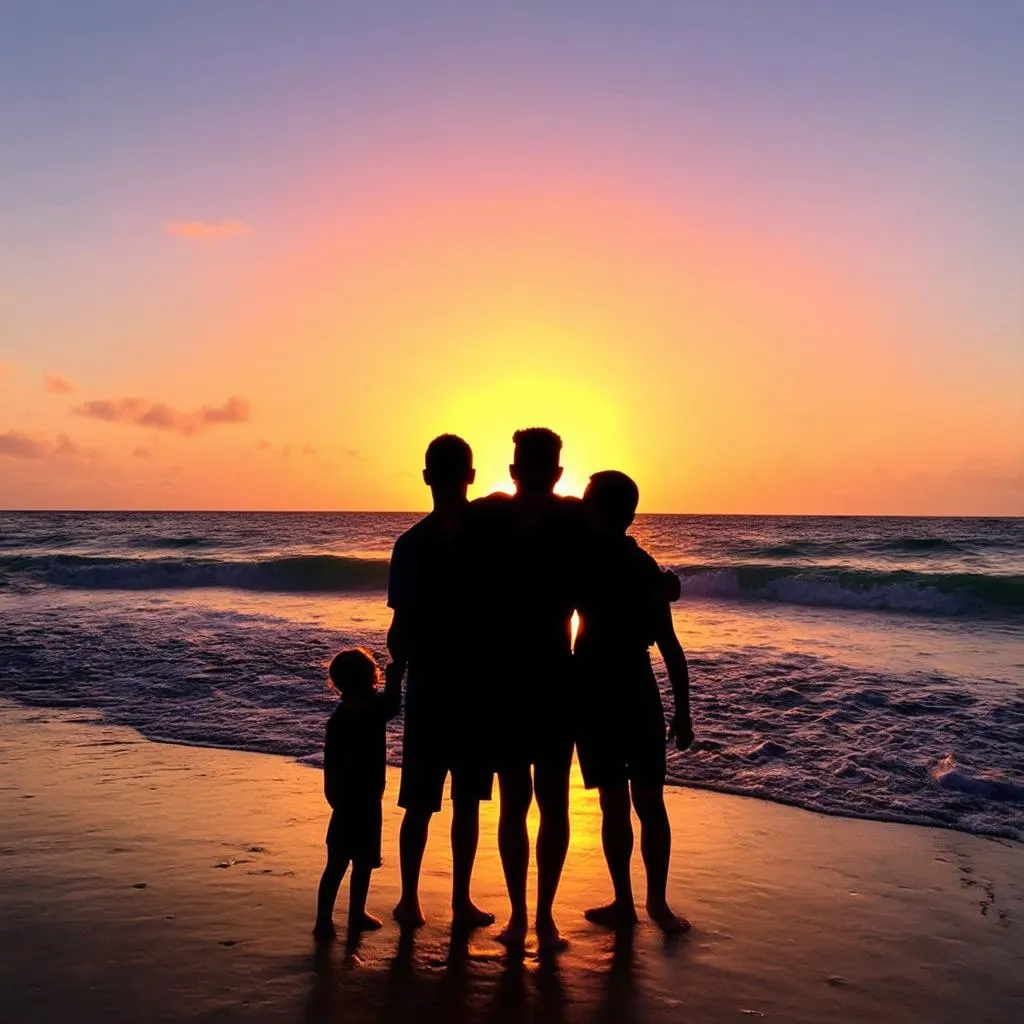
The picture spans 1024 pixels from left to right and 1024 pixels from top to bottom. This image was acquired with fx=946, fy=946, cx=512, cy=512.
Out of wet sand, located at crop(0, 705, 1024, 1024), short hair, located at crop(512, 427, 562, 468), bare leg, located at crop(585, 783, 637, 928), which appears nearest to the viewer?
wet sand, located at crop(0, 705, 1024, 1024)

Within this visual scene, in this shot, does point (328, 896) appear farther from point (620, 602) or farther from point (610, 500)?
point (610, 500)

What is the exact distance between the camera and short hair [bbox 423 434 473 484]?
3.98 metres

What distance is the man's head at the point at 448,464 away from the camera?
13.1 feet

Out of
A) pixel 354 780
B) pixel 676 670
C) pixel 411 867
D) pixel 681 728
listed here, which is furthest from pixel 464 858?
pixel 676 670

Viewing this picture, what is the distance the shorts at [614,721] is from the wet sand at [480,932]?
725 millimetres

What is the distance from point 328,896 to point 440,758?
0.78 meters

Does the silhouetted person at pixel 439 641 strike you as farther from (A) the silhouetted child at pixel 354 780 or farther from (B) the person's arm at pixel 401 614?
(A) the silhouetted child at pixel 354 780

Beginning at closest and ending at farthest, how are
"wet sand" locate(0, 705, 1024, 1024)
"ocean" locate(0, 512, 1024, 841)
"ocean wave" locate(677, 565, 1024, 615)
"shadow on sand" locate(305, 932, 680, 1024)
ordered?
"shadow on sand" locate(305, 932, 680, 1024) → "wet sand" locate(0, 705, 1024, 1024) → "ocean" locate(0, 512, 1024, 841) → "ocean wave" locate(677, 565, 1024, 615)

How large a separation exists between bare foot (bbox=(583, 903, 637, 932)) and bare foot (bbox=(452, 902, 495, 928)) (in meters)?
0.47

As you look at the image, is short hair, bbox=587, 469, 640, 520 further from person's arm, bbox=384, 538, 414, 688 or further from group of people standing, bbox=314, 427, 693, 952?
person's arm, bbox=384, 538, 414, 688

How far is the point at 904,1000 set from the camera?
3596 millimetres

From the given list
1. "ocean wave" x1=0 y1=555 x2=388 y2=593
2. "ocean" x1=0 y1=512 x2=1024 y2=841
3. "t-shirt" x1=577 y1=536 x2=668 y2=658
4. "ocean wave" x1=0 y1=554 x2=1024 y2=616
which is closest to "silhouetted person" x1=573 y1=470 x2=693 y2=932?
"t-shirt" x1=577 y1=536 x2=668 y2=658

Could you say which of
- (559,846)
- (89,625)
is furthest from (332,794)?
(89,625)

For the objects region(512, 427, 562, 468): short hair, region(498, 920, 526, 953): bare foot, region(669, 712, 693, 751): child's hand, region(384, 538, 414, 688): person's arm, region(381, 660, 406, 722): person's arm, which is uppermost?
region(512, 427, 562, 468): short hair
